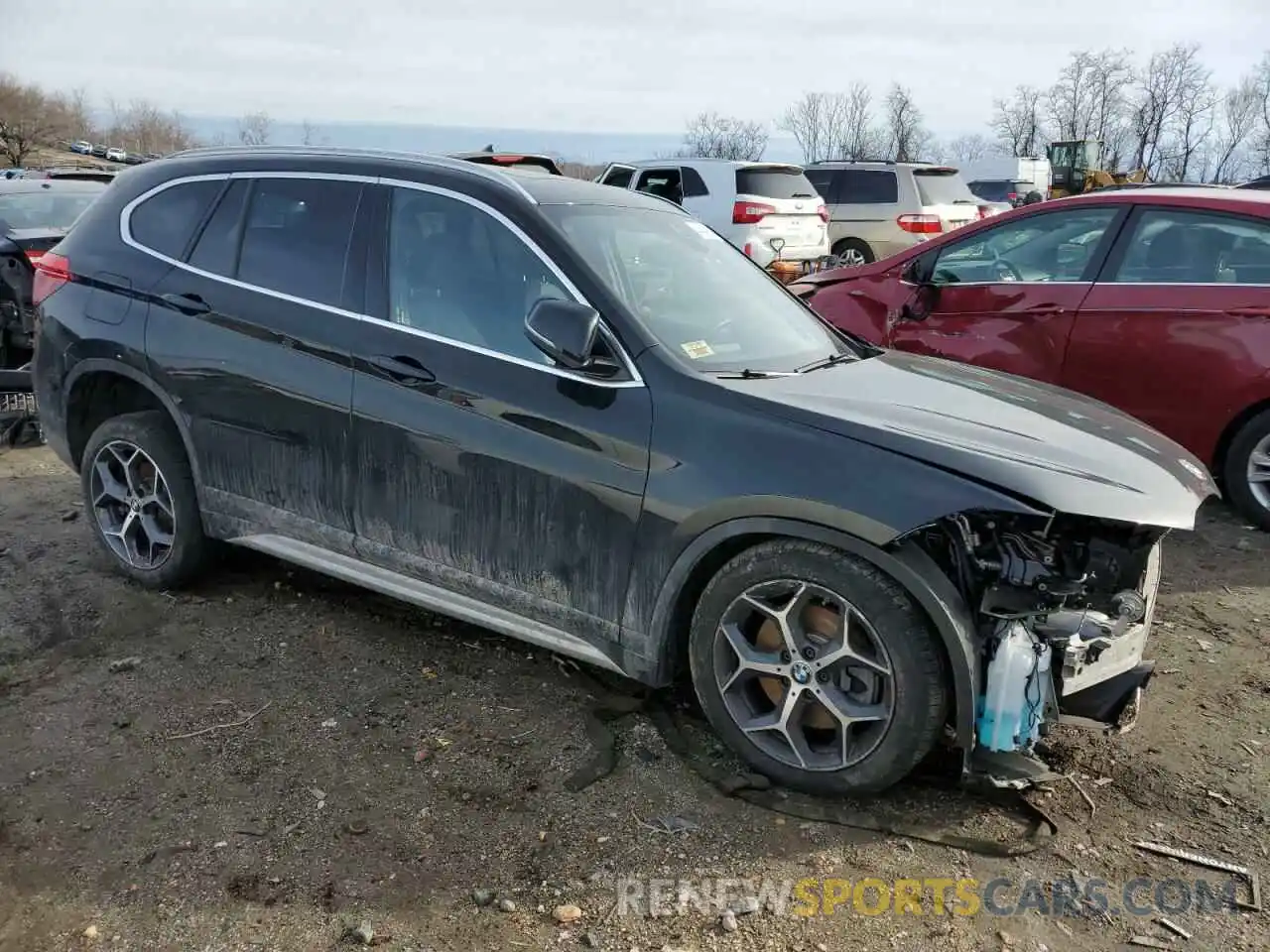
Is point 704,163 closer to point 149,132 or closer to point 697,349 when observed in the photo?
point 697,349

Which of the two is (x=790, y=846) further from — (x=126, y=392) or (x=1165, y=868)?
(x=126, y=392)

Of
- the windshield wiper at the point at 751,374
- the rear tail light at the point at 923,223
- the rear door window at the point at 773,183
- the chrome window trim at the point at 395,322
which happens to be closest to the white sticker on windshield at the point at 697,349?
the windshield wiper at the point at 751,374

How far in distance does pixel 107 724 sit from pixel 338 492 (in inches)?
43.4

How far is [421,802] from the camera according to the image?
3.04 metres

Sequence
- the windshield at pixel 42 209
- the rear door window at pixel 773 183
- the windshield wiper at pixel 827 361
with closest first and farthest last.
A: 1. the windshield wiper at pixel 827 361
2. the windshield at pixel 42 209
3. the rear door window at pixel 773 183

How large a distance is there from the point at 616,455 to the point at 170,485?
223cm

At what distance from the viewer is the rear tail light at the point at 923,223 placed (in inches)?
625

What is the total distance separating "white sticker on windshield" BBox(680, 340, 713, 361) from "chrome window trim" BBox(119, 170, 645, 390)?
0.75 feet

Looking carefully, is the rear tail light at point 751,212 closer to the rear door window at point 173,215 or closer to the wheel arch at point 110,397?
the rear door window at point 173,215

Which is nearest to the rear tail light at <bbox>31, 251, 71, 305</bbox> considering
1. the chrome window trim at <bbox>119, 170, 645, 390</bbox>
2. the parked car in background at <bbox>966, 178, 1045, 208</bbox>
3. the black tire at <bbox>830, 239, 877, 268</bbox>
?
the chrome window trim at <bbox>119, 170, 645, 390</bbox>

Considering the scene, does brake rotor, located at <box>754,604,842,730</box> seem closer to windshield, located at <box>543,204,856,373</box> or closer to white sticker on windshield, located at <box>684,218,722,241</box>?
windshield, located at <box>543,204,856,373</box>

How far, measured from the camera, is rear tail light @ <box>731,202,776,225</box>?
13562mm

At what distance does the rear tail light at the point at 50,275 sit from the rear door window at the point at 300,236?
1068 mm

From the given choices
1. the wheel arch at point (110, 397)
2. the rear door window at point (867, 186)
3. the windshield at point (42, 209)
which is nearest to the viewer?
the wheel arch at point (110, 397)
